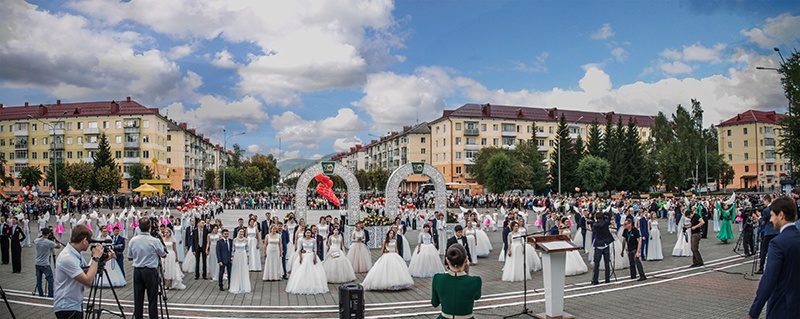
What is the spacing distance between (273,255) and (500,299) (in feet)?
22.0

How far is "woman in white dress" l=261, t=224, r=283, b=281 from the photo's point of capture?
15016 millimetres

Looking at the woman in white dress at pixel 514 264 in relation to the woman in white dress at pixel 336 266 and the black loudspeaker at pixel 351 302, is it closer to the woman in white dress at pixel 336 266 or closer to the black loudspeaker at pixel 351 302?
the woman in white dress at pixel 336 266

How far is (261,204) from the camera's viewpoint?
194ft

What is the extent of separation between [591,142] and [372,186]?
4246cm

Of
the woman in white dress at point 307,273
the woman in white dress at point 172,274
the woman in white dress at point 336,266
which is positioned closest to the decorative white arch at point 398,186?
the woman in white dress at point 336,266

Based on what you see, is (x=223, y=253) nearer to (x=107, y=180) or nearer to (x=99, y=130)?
(x=107, y=180)

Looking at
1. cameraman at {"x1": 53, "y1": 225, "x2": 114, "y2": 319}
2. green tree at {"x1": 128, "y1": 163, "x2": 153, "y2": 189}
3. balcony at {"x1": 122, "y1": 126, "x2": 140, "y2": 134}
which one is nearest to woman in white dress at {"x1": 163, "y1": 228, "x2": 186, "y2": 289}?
cameraman at {"x1": 53, "y1": 225, "x2": 114, "y2": 319}

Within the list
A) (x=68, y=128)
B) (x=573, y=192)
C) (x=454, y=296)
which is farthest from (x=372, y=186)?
(x=454, y=296)

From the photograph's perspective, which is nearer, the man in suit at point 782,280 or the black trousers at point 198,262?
the man in suit at point 782,280

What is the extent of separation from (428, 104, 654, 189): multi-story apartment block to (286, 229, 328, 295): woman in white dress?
66.4m

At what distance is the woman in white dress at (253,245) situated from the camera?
16359 mm

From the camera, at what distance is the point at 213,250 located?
15336mm

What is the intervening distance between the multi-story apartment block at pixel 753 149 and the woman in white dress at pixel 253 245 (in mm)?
87198

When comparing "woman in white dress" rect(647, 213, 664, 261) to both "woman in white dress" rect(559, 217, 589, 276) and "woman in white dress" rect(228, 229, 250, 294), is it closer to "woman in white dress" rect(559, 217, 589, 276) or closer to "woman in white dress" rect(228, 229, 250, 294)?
"woman in white dress" rect(559, 217, 589, 276)
